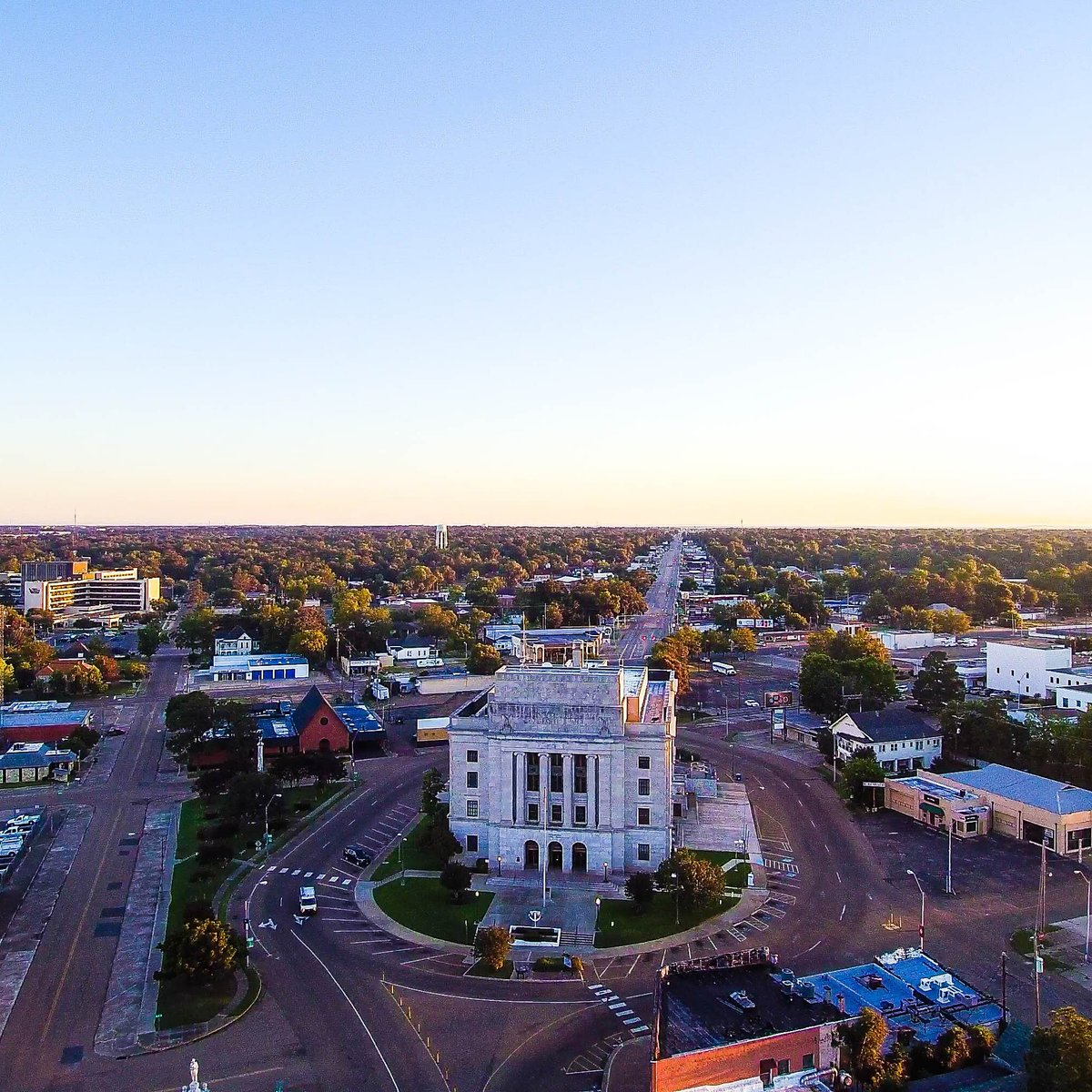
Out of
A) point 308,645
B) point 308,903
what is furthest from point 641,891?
point 308,645

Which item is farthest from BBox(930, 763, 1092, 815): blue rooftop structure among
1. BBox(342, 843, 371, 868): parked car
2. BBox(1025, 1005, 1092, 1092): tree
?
BBox(342, 843, 371, 868): parked car

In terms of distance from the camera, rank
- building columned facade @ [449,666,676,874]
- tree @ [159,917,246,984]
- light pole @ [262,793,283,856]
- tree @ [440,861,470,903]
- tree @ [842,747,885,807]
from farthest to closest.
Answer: tree @ [842,747,885,807] < light pole @ [262,793,283,856] < building columned facade @ [449,666,676,874] < tree @ [440,861,470,903] < tree @ [159,917,246,984]

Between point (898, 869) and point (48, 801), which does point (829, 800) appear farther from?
point (48, 801)

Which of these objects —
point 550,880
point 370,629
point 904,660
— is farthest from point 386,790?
point 904,660

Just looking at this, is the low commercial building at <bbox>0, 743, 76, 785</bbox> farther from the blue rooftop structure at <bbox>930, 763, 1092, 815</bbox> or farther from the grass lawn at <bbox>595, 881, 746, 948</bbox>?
the blue rooftop structure at <bbox>930, 763, 1092, 815</bbox>

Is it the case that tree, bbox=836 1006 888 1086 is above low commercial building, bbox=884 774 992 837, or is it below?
above

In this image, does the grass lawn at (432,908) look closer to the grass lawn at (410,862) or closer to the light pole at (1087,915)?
the grass lawn at (410,862)
